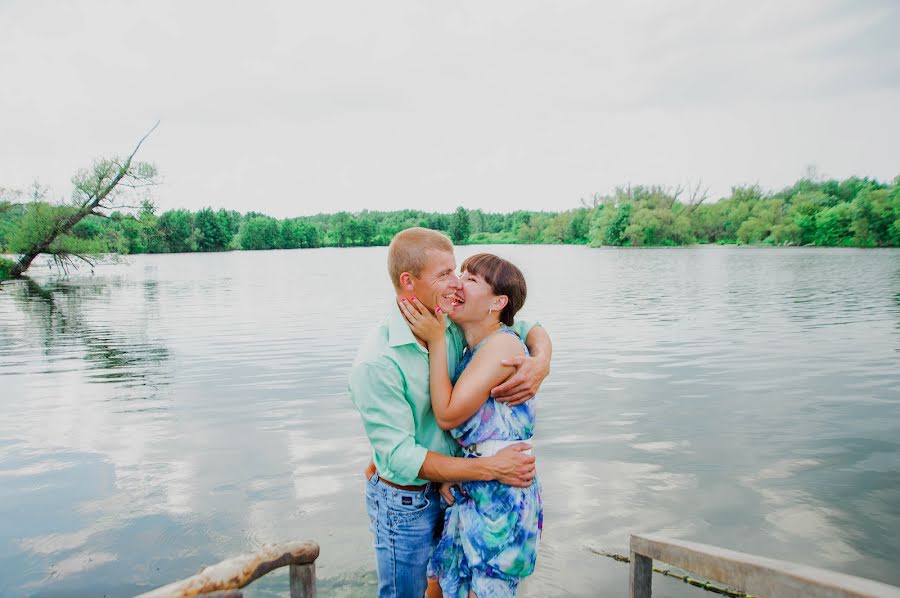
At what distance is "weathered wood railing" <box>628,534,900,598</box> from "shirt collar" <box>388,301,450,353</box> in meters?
1.25

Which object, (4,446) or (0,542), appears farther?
(4,446)

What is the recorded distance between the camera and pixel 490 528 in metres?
3.02

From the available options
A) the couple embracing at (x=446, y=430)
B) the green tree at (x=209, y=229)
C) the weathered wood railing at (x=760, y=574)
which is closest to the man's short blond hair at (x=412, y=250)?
the couple embracing at (x=446, y=430)

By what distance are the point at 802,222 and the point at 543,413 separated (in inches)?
4398

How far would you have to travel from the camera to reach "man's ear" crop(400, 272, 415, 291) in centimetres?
312

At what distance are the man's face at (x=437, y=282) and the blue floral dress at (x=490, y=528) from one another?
0.95 feet

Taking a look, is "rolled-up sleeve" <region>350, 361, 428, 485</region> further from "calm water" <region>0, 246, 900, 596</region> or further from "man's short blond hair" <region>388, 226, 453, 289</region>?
"calm water" <region>0, 246, 900, 596</region>

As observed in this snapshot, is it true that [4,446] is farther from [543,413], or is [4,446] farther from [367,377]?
[367,377]

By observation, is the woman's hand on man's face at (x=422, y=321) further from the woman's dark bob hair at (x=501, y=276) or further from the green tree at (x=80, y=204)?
the green tree at (x=80, y=204)

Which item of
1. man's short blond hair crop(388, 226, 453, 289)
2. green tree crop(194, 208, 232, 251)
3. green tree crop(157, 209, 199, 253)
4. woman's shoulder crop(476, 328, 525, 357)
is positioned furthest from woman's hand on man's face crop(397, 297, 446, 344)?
green tree crop(194, 208, 232, 251)

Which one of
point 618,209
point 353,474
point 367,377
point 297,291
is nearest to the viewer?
point 367,377

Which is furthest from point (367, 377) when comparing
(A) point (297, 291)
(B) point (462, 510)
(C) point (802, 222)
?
(C) point (802, 222)

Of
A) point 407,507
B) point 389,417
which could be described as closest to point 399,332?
point 389,417

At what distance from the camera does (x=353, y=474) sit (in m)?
7.77
